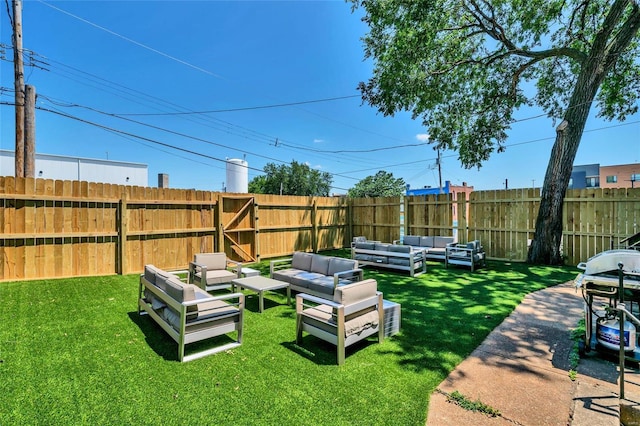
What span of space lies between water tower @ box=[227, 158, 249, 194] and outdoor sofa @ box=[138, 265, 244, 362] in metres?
16.0

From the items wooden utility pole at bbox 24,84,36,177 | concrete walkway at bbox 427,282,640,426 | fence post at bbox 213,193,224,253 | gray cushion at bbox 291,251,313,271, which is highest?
wooden utility pole at bbox 24,84,36,177

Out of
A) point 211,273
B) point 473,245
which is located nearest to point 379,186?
point 473,245

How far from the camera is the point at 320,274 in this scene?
20.2 feet

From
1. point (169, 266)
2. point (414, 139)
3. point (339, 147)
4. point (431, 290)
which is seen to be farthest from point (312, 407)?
point (339, 147)

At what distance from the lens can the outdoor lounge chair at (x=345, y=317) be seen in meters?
3.24

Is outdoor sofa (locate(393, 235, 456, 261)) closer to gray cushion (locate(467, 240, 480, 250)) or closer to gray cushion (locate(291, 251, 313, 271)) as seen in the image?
gray cushion (locate(467, 240, 480, 250))

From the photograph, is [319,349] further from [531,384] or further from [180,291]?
[531,384]

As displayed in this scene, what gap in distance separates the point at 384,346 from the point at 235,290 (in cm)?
353

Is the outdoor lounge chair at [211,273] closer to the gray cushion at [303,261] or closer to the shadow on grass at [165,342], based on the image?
the gray cushion at [303,261]

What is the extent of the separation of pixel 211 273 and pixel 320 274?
2.25 m

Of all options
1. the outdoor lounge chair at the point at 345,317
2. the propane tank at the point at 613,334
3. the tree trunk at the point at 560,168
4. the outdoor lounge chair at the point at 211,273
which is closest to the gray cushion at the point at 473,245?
the tree trunk at the point at 560,168

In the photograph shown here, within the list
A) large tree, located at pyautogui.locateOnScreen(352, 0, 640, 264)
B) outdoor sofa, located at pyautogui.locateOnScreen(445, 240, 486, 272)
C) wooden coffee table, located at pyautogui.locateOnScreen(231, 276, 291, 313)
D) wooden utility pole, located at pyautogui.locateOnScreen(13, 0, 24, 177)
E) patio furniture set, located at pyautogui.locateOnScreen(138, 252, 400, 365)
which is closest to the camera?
patio furniture set, located at pyautogui.locateOnScreen(138, 252, 400, 365)

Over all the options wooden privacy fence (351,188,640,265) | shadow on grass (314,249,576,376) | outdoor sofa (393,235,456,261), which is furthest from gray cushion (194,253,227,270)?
wooden privacy fence (351,188,640,265)

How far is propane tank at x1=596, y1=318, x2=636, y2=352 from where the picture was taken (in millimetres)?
2986
